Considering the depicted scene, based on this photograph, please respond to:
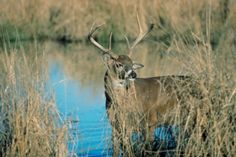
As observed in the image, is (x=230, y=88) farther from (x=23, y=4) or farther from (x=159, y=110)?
(x=23, y=4)

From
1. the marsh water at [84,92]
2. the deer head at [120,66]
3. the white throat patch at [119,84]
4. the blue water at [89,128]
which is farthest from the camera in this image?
the deer head at [120,66]

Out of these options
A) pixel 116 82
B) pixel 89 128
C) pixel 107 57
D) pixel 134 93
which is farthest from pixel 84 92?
pixel 134 93

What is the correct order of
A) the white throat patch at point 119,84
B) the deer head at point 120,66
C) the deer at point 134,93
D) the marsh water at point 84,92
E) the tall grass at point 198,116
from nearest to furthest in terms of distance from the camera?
1. the tall grass at point 198,116
2. the deer at point 134,93
3. the marsh water at point 84,92
4. the white throat patch at point 119,84
5. the deer head at point 120,66

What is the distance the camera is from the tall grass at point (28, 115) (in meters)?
7.00

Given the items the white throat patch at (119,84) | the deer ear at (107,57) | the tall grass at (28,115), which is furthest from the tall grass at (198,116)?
the deer ear at (107,57)

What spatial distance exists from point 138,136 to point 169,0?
15786 mm

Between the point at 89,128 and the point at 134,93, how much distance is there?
1.47 m

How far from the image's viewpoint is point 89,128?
32.2 feet

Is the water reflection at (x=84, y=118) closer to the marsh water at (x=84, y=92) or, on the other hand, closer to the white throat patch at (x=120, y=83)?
the marsh water at (x=84, y=92)

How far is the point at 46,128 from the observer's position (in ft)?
23.4

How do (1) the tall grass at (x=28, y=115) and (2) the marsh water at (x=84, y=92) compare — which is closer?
(1) the tall grass at (x=28, y=115)

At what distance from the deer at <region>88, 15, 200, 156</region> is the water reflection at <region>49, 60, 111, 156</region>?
1.07ft

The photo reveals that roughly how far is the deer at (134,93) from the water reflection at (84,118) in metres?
0.32

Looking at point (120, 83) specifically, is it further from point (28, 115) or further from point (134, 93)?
point (28, 115)
